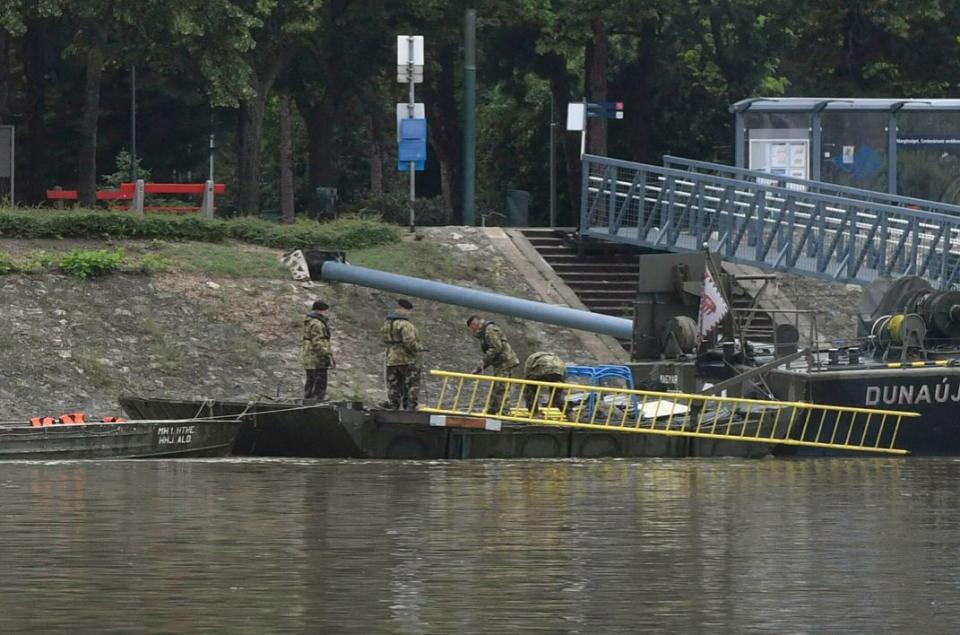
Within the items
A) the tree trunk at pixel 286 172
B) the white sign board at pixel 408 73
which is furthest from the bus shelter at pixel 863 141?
the tree trunk at pixel 286 172

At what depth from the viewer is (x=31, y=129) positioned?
46.8 m

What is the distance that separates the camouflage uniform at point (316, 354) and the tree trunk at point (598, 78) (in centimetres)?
1617

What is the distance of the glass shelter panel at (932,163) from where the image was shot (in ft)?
123

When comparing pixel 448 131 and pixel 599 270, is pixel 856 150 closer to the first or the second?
pixel 599 270

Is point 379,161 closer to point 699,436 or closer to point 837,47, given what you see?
point 837,47

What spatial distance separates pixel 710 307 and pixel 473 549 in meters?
11.9

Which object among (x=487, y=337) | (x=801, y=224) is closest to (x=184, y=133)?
(x=801, y=224)

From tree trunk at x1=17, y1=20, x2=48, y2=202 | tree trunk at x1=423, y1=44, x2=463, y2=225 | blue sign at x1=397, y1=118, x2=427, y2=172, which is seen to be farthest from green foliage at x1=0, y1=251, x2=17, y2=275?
tree trunk at x1=423, y1=44, x2=463, y2=225

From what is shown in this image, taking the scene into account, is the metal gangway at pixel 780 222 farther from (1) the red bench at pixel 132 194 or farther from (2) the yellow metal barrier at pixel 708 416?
(1) the red bench at pixel 132 194

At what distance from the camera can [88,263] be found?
34594 millimetres

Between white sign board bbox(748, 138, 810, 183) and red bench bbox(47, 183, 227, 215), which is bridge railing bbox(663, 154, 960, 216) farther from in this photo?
red bench bbox(47, 183, 227, 215)

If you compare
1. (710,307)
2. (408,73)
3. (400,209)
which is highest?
(408,73)

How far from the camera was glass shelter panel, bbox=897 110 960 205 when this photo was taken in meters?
37.6

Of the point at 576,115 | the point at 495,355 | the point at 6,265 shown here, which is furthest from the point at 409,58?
the point at 495,355
